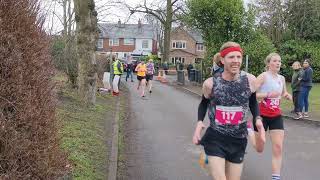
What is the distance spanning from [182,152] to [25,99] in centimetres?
547

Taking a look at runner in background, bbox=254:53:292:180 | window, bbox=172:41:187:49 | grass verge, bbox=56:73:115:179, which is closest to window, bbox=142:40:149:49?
window, bbox=172:41:187:49

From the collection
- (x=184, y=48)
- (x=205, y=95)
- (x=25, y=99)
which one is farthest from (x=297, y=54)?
(x=184, y=48)

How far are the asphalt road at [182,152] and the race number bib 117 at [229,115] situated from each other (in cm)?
275

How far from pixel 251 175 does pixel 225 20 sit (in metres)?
21.3

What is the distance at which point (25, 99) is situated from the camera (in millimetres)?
4754

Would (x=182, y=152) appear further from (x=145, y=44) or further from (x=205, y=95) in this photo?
(x=145, y=44)

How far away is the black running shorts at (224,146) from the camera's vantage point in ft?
16.8

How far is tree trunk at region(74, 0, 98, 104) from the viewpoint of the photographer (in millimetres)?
15422

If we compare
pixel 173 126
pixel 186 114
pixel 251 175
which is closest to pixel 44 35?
pixel 251 175

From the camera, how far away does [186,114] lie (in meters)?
16.4

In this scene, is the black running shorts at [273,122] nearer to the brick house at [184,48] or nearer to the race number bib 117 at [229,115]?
the race number bib 117 at [229,115]

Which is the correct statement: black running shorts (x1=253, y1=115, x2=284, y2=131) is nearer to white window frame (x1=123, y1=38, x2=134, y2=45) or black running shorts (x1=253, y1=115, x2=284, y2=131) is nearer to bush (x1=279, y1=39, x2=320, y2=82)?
bush (x1=279, y1=39, x2=320, y2=82)

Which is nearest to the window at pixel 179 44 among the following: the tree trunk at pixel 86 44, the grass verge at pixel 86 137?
the tree trunk at pixel 86 44

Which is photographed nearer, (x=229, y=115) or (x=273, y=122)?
(x=229, y=115)
